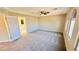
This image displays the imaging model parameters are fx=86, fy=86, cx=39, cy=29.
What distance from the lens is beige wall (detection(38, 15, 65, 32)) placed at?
7.74 feet

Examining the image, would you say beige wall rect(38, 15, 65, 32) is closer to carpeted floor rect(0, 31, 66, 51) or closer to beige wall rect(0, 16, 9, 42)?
carpeted floor rect(0, 31, 66, 51)

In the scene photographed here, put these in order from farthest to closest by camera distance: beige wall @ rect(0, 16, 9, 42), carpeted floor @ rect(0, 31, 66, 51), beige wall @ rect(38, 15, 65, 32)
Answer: beige wall @ rect(0, 16, 9, 42) < carpeted floor @ rect(0, 31, 66, 51) < beige wall @ rect(38, 15, 65, 32)

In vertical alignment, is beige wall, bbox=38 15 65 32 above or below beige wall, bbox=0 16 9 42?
above

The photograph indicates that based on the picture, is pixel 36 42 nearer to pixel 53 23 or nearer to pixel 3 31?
pixel 53 23

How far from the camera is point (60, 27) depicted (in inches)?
95.1

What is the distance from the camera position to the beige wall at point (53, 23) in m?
2.36

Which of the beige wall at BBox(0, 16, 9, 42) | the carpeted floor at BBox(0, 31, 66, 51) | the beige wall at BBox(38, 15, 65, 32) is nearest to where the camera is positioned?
the beige wall at BBox(38, 15, 65, 32)

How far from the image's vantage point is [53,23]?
2.54 meters

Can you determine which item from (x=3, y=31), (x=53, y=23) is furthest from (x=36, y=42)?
(x=3, y=31)

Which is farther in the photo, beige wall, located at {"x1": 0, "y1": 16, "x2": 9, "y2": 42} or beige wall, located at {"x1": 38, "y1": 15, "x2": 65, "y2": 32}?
beige wall, located at {"x1": 0, "y1": 16, "x2": 9, "y2": 42}

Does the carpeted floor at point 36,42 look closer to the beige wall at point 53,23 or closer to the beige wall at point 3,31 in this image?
the beige wall at point 53,23

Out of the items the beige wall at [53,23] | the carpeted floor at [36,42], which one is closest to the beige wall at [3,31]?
the carpeted floor at [36,42]

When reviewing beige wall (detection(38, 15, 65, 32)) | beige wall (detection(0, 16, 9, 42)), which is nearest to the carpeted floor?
beige wall (detection(38, 15, 65, 32))

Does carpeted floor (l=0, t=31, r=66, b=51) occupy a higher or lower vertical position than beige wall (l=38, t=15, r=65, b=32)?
lower
